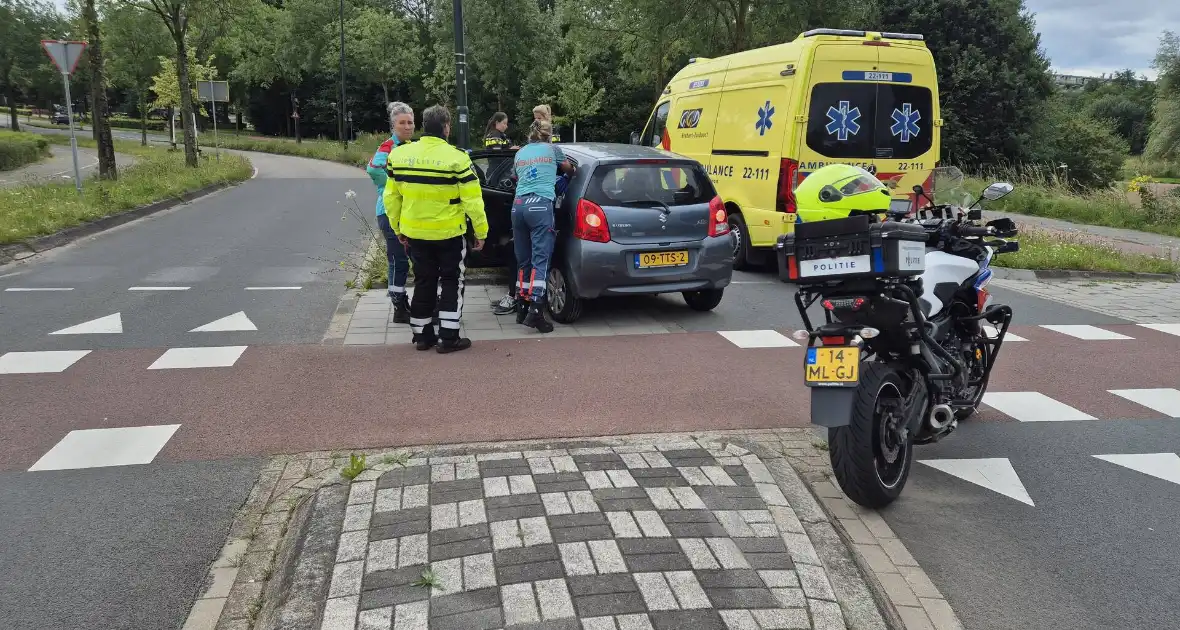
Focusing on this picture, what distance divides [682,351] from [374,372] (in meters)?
2.44

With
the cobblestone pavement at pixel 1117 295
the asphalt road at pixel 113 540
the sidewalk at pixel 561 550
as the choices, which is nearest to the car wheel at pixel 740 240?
the cobblestone pavement at pixel 1117 295

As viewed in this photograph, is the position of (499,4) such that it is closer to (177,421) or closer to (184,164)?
(184,164)

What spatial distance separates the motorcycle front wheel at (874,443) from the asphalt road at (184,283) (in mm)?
4745

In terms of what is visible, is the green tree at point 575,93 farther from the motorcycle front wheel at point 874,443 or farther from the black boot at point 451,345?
the motorcycle front wheel at point 874,443

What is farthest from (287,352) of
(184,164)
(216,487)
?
(184,164)

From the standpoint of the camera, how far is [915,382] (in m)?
4.09

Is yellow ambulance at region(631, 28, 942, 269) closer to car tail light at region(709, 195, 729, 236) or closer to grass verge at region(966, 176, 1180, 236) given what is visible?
car tail light at region(709, 195, 729, 236)

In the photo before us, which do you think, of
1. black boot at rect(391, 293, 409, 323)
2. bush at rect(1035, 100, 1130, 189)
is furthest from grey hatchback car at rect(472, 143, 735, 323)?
bush at rect(1035, 100, 1130, 189)

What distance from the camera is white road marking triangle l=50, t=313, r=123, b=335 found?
7.19 metres

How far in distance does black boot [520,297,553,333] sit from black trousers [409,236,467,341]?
33.2 inches

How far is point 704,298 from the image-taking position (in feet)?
27.2

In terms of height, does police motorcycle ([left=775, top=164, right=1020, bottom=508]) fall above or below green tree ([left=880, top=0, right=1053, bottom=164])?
below

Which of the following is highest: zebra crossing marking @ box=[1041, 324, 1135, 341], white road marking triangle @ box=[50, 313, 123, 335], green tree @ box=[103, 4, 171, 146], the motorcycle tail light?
green tree @ box=[103, 4, 171, 146]

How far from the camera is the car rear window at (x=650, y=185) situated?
738 cm
